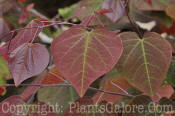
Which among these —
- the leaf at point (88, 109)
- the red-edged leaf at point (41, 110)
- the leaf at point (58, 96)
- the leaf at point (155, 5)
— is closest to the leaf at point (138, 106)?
the leaf at point (88, 109)

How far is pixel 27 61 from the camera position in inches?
16.8

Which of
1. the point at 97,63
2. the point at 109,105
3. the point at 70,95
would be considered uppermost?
the point at 97,63

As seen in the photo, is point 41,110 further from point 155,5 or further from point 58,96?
point 155,5

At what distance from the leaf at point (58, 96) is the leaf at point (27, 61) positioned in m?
0.29

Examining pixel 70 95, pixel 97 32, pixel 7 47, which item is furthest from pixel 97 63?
pixel 70 95

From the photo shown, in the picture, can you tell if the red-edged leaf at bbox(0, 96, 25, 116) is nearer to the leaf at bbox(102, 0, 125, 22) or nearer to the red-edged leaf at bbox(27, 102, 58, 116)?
the red-edged leaf at bbox(27, 102, 58, 116)

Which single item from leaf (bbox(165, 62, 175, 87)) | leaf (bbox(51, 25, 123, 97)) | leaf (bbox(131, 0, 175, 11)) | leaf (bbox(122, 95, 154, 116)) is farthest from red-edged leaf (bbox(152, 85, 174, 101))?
leaf (bbox(131, 0, 175, 11))

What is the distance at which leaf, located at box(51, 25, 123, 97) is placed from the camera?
0.37 meters

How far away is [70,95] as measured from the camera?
726 millimetres

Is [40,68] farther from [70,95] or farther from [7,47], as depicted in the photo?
[70,95]

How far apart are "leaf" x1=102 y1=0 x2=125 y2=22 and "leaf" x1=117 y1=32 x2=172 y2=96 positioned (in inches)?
10.7

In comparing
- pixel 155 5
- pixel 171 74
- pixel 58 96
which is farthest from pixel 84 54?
pixel 155 5

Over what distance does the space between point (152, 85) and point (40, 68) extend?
7.2 inches

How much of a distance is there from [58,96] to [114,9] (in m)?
0.30
